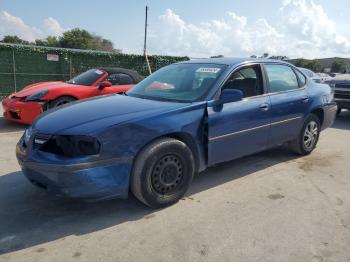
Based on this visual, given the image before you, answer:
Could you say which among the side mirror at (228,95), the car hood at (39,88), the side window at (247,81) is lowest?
the car hood at (39,88)

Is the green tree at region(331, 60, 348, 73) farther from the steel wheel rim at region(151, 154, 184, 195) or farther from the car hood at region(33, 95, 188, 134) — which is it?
the steel wheel rim at region(151, 154, 184, 195)

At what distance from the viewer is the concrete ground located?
314 centimetres

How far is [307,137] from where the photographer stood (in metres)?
5.97

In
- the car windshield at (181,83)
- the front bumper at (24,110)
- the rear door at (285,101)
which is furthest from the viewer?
the front bumper at (24,110)

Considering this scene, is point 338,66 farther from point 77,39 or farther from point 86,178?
point 86,178

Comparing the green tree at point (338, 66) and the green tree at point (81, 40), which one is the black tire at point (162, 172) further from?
the green tree at point (81, 40)

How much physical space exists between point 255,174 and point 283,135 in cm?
73

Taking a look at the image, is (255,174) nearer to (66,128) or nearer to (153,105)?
(153,105)

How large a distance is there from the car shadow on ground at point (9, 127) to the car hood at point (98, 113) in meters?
4.06

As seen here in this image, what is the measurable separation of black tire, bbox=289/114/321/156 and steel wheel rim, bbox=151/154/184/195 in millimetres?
2528

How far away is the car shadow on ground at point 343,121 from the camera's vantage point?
9289 mm

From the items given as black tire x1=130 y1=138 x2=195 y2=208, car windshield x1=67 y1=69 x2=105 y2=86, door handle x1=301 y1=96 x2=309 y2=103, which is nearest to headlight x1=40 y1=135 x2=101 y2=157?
black tire x1=130 y1=138 x2=195 y2=208

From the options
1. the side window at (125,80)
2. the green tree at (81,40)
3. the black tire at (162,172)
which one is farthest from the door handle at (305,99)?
the green tree at (81,40)

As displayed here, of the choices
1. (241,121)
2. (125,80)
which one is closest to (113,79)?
(125,80)
